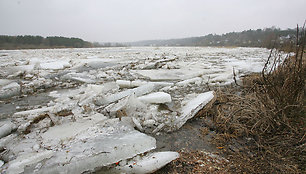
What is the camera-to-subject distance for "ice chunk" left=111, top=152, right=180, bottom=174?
0.89 meters

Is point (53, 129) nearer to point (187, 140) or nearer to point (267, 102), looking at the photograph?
point (187, 140)

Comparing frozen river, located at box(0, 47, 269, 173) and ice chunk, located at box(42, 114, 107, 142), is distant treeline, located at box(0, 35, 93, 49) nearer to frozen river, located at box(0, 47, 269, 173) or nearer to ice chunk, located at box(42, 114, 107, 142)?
frozen river, located at box(0, 47, 269, 173)

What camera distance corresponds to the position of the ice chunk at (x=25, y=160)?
88 centimetres

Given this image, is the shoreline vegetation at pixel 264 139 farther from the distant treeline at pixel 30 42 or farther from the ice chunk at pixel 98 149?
the distant treeline at pixel 30 42

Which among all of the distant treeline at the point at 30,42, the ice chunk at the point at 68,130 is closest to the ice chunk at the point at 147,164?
the ice chunk at the point at 68,130

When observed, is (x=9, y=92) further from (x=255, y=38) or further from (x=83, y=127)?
(x=255, y=38)

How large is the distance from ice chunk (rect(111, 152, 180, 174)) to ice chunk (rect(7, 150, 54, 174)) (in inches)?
19.1

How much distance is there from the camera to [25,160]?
0.94 m

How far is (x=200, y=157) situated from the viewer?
3.30ft

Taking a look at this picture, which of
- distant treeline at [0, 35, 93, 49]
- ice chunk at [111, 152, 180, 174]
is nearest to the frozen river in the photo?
ice chunk at [111, 152, 180, 174]

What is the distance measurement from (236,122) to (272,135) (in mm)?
252

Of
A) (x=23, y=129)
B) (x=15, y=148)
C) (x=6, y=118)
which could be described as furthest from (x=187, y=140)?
(x=6, y=118)

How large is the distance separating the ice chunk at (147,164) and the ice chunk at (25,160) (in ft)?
1.59

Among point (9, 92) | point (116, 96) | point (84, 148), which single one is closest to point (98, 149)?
point (84, 148)
